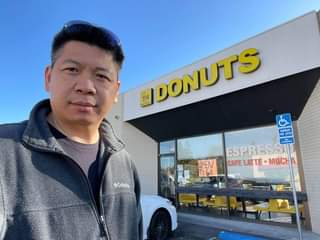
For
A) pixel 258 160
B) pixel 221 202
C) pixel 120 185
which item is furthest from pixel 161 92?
pixel 120 185

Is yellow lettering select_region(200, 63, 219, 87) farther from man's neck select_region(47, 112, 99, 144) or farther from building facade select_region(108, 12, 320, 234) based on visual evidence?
man's neck select_region(47, 112, 99, 144)

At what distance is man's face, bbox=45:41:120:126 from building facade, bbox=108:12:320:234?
16.2ft

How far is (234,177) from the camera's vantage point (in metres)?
6.93

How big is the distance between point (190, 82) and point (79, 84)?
5.92m

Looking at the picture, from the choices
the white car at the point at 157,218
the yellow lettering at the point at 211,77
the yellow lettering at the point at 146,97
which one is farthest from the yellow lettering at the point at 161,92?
the white car at the point at 157,218

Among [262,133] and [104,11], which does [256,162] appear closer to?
[262,133]

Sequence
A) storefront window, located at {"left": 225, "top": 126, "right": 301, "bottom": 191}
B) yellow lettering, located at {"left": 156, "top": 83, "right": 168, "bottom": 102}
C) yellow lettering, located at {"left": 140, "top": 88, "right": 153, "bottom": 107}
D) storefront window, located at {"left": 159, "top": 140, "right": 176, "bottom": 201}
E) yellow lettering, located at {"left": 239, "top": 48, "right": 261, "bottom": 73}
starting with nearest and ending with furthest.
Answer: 1. yellow lettering, located at {"left": 239, "top": 48, "right": 261, "bottom": 73}
2. storefront window, located at {"left": 225, "top": 126, "right": 301, "bottom": 191}
3. yellow lettering, located at {"left": 156, "top": 83, "right": 168, "bottom": 102}
4. yellow lettering, located at {"left": 140, "top": 88, "right": 153, "bottom": 107}
5. storefront window, located at {"left": 159, "top": 140, "right": 176, "bottom": 201}

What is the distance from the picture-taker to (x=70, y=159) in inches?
35.8

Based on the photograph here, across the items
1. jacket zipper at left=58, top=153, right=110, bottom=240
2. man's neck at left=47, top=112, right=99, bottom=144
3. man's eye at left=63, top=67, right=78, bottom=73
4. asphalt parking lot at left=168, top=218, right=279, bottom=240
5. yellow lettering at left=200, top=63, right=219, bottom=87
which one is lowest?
asphalt parking lot at left=168, top=218, right=279, bottom=240

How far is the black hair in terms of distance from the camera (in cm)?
99

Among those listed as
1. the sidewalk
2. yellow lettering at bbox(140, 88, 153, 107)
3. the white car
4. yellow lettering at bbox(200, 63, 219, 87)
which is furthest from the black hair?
yellow lettering at bbox(140, 88, 153, 107)

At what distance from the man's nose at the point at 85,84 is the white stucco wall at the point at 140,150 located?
7801mm

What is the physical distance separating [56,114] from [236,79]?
17.4 feet

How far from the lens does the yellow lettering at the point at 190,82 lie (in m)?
6.48
